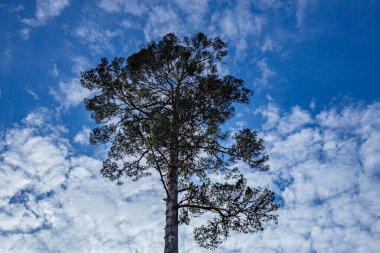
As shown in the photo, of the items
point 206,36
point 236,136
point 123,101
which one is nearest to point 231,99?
point 236,136

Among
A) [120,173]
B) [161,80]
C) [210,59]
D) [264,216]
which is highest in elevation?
[210,59]

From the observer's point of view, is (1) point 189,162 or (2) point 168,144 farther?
(1) point 189,162

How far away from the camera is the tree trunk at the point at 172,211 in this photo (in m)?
10.4

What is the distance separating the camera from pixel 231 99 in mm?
14406

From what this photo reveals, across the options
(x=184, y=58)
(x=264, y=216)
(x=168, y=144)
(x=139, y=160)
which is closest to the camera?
(x=264, y=216)

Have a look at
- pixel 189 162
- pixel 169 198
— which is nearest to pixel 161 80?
pixel 189 162

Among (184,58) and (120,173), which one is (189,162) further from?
(184,58)

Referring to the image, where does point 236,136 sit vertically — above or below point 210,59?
below

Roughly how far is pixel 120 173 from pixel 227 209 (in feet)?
15.7

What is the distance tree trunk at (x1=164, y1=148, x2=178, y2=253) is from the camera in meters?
10.4

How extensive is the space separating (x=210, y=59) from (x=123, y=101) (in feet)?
14.3

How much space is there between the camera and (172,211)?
11258 millimetres

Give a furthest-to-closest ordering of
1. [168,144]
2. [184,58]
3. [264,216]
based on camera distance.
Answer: [184,58] < [168,144] < [264,216]

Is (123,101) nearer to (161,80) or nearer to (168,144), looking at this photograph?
(161,80)
